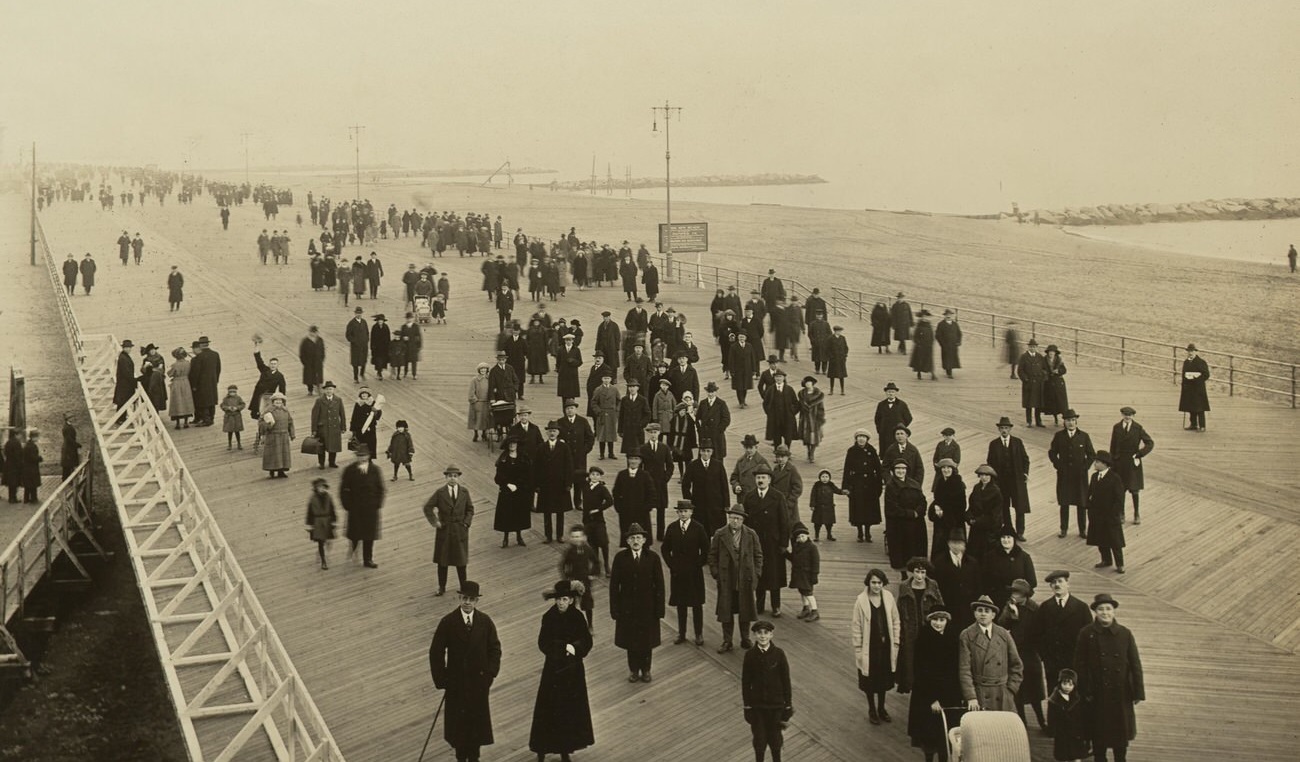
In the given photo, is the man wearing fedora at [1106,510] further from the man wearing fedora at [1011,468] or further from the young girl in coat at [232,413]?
the young girl in coat at [232,413]

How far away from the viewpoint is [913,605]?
961 centimetres

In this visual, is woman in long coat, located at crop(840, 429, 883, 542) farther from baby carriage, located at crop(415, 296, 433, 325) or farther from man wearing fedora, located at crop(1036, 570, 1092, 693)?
baby carriage, located at crop(415, 296, 433, 325)

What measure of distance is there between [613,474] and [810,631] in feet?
20.3

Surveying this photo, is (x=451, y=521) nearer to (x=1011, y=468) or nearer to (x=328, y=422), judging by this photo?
(x=328, y=422)

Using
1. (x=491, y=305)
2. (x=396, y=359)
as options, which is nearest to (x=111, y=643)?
(x=396, y=359)

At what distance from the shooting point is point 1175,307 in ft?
144

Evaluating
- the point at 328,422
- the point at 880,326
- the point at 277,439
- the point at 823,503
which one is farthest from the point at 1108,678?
the point at 880,326

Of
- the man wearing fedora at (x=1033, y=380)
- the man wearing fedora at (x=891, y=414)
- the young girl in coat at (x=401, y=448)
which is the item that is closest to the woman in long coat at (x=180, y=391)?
the young girl in coat at (x=401, y=448)

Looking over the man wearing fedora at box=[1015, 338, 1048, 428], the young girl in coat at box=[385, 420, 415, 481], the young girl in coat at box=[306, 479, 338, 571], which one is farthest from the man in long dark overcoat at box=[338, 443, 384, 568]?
the man wearing fedora at box=[1015, 338, 1048, 428]

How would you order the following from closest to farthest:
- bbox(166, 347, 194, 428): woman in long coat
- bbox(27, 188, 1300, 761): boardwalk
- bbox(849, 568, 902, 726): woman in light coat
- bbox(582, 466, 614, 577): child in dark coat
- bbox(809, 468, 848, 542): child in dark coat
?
bbox(849, 568, 902, 726): woman in light coat, bbox(27, 188, 1300, 761): boardwalk, bbox(582, 466, 614, 577): child in dark coat, bbox(809, 468, 848, 542): child in dark coat, bbox(166, 347, 194, 428): woman in long coat

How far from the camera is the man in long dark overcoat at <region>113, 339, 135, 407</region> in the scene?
2056 cm

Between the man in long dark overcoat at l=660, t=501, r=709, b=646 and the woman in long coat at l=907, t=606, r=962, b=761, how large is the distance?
2.70m

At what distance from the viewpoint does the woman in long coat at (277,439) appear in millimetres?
16781

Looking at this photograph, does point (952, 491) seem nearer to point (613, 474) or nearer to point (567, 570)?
point (567, 570)
